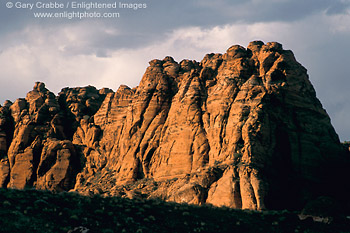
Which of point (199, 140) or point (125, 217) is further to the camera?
point (199, 140)

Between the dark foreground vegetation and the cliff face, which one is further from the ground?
the cliff face

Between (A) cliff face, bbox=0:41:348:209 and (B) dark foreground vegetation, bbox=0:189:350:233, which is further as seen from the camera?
(A) cliff face, bbox=0:41:348:209

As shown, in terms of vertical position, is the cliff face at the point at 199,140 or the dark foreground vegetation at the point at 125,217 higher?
the cliff face at the point at 199,140

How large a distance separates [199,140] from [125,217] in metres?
31.0

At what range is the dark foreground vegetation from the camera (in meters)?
44.4

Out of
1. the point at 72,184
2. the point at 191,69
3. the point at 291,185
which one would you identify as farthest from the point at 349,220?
the point at 72,184

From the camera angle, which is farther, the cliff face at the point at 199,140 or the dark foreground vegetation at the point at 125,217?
the cliff face at the point at 199,140

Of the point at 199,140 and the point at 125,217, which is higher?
the point at 199,140

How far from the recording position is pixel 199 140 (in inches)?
3113

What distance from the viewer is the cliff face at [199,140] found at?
235 feet

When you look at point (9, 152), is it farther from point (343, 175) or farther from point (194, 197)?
point (343, 175)

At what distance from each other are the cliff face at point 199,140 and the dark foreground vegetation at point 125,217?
31.0ft

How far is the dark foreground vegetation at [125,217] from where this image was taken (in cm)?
4444

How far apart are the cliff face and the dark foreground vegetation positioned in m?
9.44
